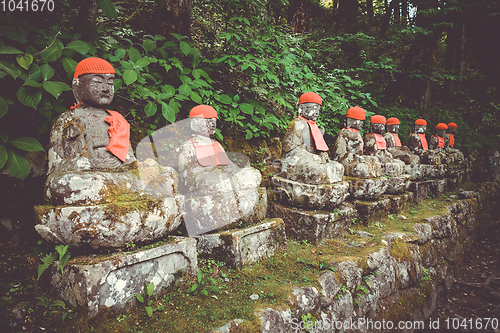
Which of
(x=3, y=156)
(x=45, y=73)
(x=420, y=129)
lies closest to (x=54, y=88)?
(x=45, y=73)

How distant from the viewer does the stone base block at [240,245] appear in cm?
249

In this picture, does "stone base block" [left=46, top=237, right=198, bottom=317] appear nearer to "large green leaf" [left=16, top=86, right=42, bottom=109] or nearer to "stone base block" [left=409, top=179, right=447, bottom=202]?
"large green leaf" [left=16, top=86, right=42, bottom=109]

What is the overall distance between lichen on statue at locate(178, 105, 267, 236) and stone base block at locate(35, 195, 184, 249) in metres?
0.62

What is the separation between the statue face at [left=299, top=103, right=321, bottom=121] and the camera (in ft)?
11.6

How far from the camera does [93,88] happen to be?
2082 mm

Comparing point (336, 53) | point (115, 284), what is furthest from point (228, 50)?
point (336, 53)

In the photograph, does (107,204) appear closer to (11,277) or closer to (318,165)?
(11,277)

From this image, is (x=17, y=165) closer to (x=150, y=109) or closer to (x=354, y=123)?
(x=150, y=109)

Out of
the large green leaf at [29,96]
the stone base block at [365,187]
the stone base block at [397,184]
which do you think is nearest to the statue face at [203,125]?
the large green leaf at [29,96]

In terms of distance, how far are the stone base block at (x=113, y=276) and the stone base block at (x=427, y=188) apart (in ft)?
18.7

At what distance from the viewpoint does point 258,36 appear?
159 inches

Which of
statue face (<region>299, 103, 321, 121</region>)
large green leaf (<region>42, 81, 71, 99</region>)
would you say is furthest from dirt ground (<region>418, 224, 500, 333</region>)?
large green leaf (<region>42, 81, 71, 99</region>)

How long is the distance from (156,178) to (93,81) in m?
0.88

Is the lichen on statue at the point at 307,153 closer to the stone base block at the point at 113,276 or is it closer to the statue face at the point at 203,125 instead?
the statue face at the point at 203,125
